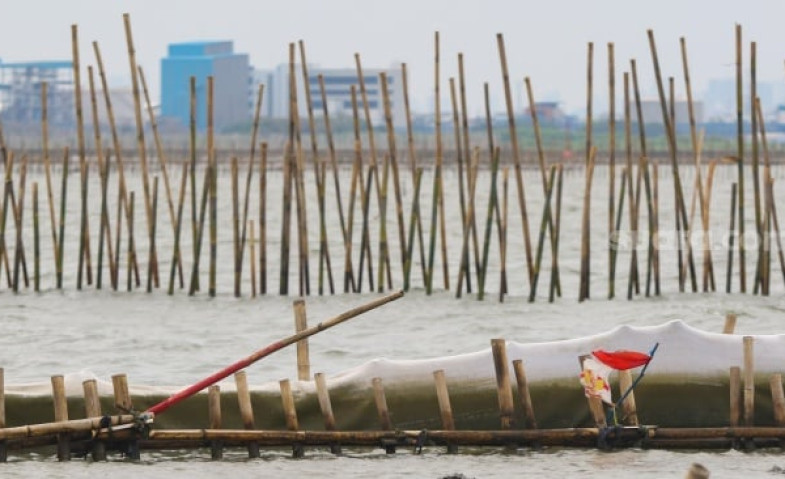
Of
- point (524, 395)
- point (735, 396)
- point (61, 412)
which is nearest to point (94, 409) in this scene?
point (61, 412)

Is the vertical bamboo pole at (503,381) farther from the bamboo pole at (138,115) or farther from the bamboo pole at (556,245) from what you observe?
the bamboo pole at (138,115)

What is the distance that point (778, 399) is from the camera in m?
10.1

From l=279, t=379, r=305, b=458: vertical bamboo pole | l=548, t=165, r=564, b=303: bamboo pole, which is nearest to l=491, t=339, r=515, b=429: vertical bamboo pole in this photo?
l=279, t=379, r=305, b=458: vertical bamboo pole

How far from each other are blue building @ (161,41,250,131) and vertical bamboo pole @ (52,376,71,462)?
10992 cm

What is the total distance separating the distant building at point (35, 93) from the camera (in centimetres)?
12006

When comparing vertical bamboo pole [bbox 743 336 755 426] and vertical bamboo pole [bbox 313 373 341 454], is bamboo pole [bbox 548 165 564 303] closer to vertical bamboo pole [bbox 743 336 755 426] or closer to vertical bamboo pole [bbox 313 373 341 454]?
vertical bamboo pole [bbox 743 336 755 426]

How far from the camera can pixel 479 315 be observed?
17.9 metres

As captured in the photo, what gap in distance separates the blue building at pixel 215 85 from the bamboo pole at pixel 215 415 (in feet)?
360

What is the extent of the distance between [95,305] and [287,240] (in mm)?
2672

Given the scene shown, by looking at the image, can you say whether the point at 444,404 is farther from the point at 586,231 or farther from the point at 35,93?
the point at 35,93

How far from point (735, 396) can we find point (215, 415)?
2.97m

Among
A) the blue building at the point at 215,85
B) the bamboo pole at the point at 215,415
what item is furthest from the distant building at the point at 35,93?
the bamboo pole at the point at 215,415

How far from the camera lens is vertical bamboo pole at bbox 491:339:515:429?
1005cm

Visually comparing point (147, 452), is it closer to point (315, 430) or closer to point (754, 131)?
point (315, 430)
